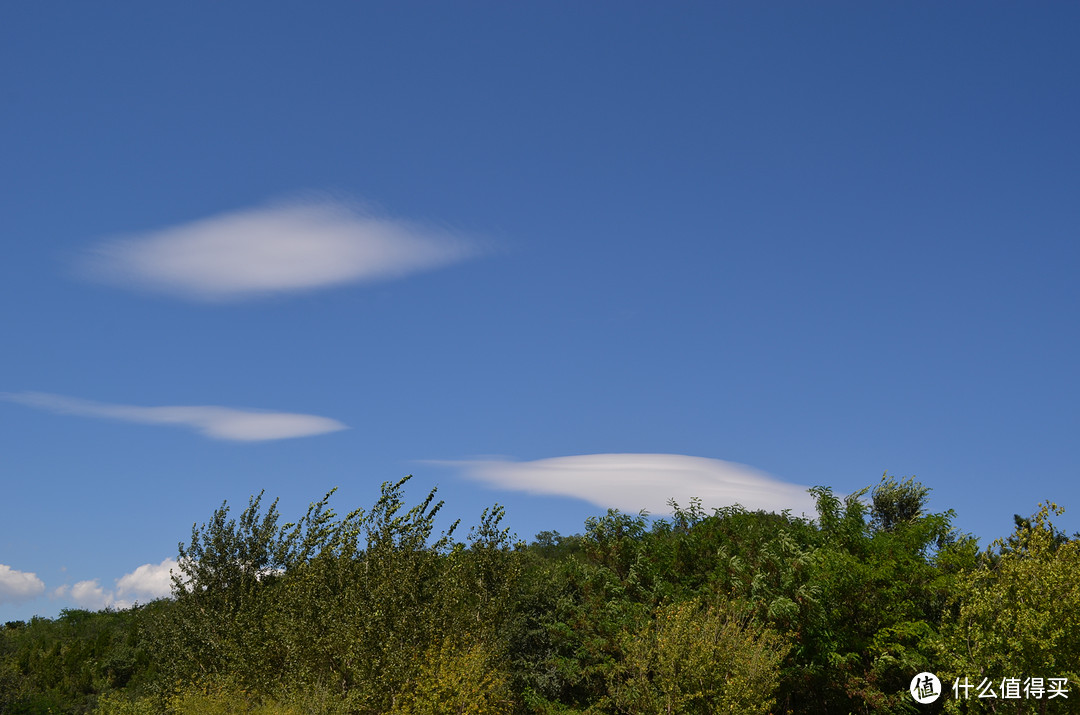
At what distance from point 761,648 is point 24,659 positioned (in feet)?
257

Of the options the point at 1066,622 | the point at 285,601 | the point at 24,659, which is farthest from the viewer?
the point at 24,659

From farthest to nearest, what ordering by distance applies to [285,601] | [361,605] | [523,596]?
[523,596], [285,601], [361,605]

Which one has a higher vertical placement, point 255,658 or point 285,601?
point 285,601

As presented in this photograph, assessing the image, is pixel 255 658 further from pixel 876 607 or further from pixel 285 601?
pixel 876 607

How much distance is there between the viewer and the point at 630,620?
135 ft

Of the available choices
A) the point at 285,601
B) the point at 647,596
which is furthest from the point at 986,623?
the point at 285,601

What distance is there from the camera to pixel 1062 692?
2297 cm

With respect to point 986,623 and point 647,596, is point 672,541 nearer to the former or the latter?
point 647,596

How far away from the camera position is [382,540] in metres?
38.5

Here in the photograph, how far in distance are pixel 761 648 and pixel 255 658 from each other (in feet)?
77.8

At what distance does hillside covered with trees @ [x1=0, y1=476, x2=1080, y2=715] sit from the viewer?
979 inches

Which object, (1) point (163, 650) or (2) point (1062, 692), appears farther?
(1) point (163, 650)

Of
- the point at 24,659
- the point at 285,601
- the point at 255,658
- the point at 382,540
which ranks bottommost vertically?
the point at 24,659

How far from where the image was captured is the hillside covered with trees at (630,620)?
24.9 meters
